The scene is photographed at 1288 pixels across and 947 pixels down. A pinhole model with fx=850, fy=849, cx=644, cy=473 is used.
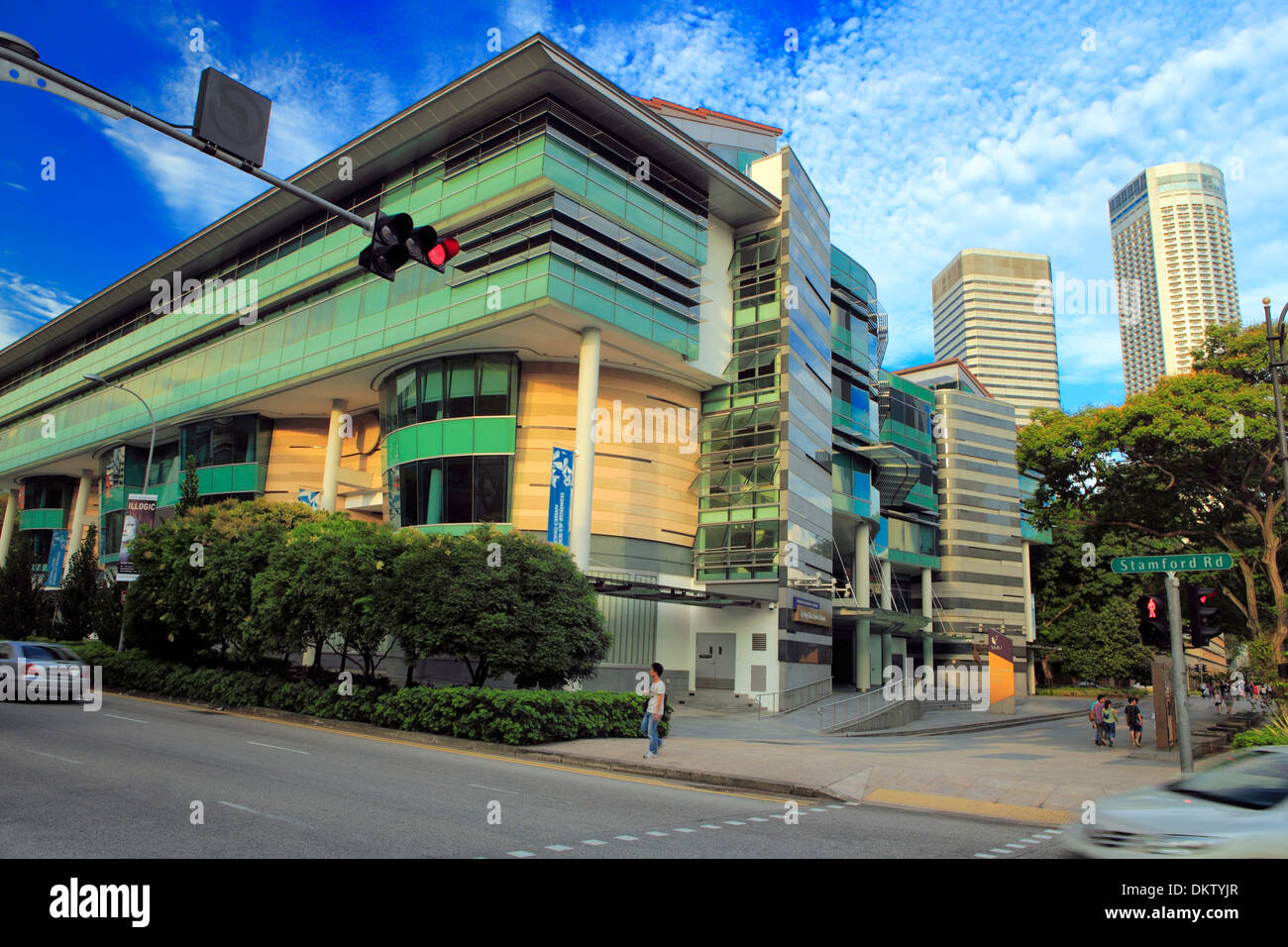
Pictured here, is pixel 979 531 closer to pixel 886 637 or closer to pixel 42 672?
pixel 886 637

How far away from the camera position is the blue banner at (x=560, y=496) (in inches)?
1214

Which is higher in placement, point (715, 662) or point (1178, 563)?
point (1178, 563)

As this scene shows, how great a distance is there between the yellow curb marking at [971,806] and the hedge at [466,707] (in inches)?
264

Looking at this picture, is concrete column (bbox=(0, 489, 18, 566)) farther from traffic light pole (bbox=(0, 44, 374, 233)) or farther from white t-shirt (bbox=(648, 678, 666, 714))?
traffic light pole (bbox=(0, 44, 374, 233))

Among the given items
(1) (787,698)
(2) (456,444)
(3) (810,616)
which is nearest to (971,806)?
(1) (787,698)

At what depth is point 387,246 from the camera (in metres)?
8.80

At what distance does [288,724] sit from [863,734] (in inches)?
761

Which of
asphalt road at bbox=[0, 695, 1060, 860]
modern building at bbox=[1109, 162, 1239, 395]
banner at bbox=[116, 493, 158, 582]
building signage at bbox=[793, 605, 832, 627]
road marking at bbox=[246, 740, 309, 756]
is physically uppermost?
modern building at bbox=[1109, 162, 1239, 395]

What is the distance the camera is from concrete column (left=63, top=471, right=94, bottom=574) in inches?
2344

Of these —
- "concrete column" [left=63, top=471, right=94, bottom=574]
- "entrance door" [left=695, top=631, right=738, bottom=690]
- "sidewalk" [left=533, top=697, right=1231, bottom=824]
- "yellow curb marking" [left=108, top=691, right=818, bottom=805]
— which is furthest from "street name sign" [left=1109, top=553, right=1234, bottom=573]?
"concrete column" [left=63, top=471, right=94, bottom=574]

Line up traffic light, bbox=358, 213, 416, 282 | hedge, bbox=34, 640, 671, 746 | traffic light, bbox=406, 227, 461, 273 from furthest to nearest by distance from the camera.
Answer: hedge, bbox=34, 640, 671, 746 < traffic light, bbox=406, 227, 461, 273 < traffic light, bbox=358, 213, 416, 282

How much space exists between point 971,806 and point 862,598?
39.1 meters

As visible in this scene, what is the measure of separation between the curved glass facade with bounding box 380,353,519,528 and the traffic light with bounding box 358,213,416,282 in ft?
81.4
